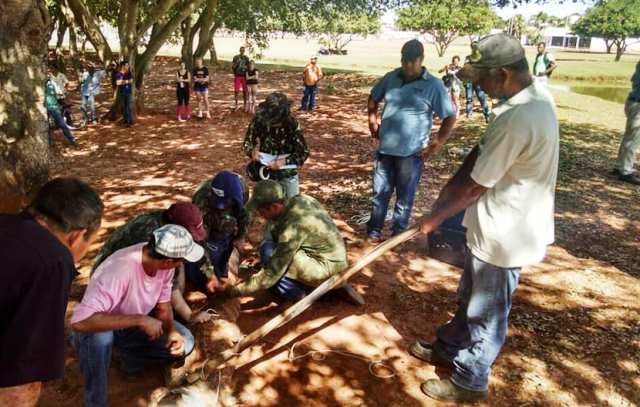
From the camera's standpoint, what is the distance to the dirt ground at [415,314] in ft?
10.4

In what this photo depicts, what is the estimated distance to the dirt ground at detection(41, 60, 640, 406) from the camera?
124 inches

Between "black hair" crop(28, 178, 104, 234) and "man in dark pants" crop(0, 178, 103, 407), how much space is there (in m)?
0.08

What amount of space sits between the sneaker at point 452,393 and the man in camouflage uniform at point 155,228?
68.6 inches

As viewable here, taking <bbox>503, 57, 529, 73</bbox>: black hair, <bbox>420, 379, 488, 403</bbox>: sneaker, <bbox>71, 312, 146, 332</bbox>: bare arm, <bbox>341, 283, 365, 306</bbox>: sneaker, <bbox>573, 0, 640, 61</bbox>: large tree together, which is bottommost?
<bbox>420, 379, 488, 403</bbox>: sneaker

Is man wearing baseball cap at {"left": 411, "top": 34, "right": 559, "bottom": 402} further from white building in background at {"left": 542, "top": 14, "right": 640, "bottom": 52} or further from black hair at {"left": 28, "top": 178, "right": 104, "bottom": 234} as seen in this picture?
white building in background at {"left": 542, "top": 14, "right": 640, "bottom": 52}

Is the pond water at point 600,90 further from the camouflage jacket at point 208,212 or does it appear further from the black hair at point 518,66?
the black hair at point 518,66

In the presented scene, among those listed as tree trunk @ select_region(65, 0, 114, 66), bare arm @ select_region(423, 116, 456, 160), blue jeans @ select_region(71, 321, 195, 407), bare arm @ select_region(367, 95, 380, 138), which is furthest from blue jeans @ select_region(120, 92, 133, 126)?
blue jeans @ select_region(71, 321, 195, 407)

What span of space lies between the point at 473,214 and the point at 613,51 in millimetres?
87157

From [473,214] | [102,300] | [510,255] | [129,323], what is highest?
[473,214]

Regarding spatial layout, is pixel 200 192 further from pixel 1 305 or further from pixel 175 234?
pixel 1 305

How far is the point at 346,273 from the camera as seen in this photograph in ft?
10.3

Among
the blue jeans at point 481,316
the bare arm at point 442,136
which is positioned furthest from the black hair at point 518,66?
the bare arm at point 442,136

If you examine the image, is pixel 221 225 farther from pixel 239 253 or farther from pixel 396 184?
pixel 396 184

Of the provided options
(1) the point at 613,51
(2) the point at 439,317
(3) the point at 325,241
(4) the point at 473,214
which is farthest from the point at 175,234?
(1) the point at 613,51
